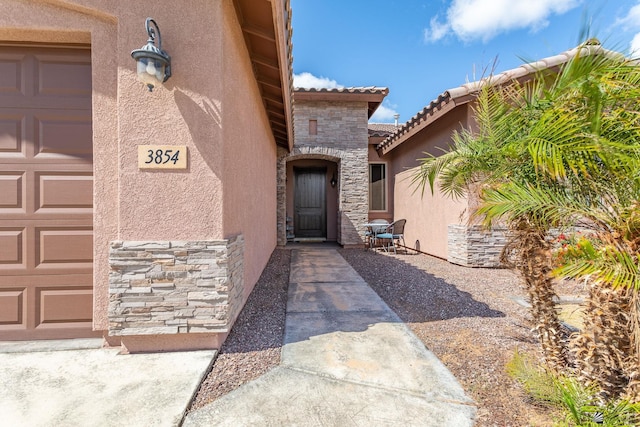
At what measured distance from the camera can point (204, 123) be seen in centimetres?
268

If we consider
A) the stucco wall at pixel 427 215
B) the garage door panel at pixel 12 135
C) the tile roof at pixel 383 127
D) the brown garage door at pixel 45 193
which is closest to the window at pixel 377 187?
the stucco wall at pixel 427 215

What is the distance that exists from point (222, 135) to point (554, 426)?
341cm

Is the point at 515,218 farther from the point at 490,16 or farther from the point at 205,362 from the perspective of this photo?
the point at 490,16

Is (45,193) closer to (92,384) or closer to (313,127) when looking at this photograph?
(92,384)

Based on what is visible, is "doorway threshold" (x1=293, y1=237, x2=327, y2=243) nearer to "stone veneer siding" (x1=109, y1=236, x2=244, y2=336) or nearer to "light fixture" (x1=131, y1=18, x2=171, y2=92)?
"stone veneer siding" (x1=109, y1=236, x2=244, y2=336)

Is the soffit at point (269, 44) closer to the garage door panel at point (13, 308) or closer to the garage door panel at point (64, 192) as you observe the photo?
the garage door panel at point (64, 192)

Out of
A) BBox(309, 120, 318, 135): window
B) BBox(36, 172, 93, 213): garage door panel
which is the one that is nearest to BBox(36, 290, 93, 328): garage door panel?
BBox(36, 172, 93, 213): garage door panel

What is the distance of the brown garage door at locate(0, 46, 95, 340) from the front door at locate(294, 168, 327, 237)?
28.6 ft

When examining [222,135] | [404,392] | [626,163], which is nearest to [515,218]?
[626,163]

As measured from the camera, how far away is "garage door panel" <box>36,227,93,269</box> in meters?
2.75

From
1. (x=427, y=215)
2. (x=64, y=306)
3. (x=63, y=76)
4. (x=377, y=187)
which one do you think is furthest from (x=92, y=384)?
(x=377, y=187)

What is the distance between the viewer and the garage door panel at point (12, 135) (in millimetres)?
2717

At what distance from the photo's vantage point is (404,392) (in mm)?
2123

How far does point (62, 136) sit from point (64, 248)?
115 cm
